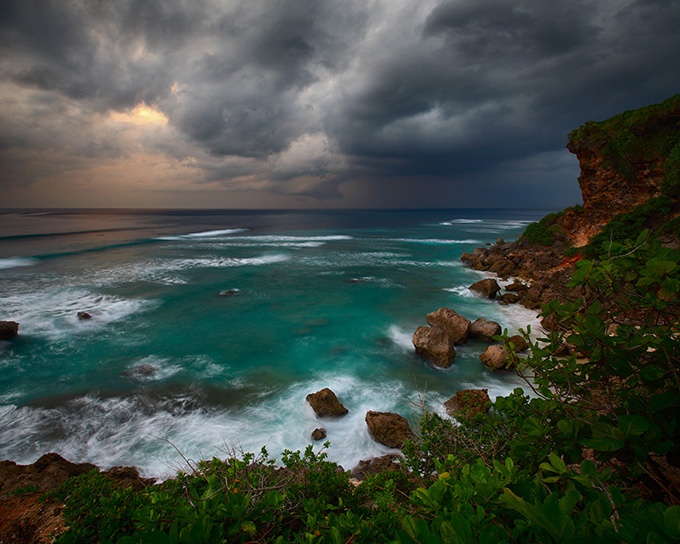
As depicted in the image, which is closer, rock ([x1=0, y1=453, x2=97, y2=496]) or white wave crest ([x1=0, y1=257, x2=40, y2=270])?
rock ([x1=0, y1=453, x2=97, y2=496])

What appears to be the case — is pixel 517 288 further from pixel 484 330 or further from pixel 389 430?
pixel 389 430

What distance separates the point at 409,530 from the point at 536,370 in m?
2.19

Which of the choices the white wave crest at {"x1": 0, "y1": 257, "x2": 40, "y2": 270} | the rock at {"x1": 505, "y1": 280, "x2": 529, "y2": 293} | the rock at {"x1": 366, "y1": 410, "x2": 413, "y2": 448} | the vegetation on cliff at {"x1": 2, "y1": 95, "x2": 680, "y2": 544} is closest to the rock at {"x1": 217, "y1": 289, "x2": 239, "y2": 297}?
the rock at {"x1": 366, "y1": 410, "x2": 413, "y2": 448}

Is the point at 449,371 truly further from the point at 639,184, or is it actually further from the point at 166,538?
the point at 639,184

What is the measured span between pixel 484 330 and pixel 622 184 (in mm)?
14133

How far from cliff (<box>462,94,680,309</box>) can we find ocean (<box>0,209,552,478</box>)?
572 cm

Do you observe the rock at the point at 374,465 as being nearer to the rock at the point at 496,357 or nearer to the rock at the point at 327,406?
the rock at the point at 327,406

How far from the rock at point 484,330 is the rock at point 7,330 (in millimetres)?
21615

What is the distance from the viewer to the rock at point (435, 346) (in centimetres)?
1216

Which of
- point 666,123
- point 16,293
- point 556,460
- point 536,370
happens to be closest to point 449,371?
point 536,370

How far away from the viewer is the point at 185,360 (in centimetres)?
1325

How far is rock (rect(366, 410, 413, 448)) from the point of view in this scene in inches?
327

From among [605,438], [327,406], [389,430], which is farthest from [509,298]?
[605,438]

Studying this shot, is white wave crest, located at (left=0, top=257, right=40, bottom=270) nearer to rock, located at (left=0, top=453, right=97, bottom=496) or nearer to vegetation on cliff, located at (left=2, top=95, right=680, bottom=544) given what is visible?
rock, located at (left=0, top=453, right=97, bottom=496)
